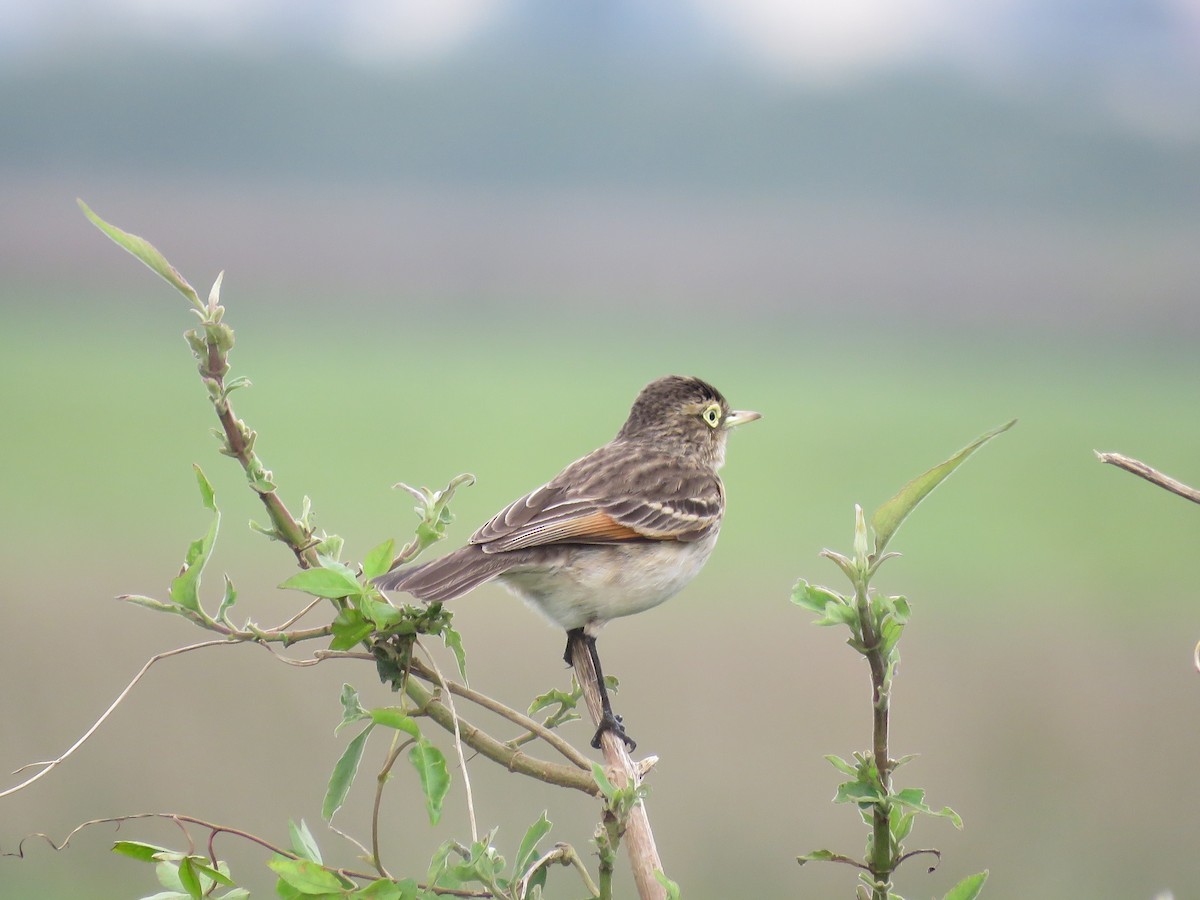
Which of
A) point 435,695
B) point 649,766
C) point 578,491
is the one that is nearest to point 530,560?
point 578,491

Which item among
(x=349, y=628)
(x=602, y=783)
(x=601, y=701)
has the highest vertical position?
(x=349, y=628)

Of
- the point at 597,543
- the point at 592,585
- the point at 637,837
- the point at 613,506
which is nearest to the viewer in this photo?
the point at 637,837

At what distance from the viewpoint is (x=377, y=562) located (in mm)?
1573

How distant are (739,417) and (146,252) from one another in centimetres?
371

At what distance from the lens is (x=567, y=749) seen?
168cm

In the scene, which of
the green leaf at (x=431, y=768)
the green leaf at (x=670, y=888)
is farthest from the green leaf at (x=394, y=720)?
the green leaf at (x=670, y=888)

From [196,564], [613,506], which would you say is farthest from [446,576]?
[196,564]

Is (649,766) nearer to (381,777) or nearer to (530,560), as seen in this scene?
(381,777)

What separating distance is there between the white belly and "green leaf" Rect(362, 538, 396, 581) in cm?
207

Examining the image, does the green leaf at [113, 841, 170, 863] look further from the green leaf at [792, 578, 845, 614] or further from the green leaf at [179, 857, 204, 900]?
the green leaf at [792, 578, 845, 614]

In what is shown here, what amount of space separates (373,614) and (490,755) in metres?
0.30

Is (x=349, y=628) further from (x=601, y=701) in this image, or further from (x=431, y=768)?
(x=601, y=701)

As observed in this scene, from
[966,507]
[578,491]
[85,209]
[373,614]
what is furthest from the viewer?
[966,507]

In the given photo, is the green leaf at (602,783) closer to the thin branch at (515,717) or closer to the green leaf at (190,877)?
the thin branch at (515,717)
